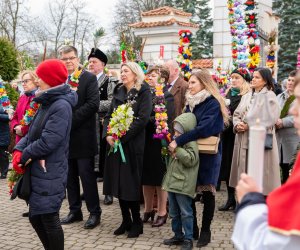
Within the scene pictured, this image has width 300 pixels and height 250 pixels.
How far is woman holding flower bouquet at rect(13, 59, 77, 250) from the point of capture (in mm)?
3939

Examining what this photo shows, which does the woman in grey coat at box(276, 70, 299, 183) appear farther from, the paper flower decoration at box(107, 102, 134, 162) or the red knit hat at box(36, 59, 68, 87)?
the red knit hat at box(36, 59, 68, 87)

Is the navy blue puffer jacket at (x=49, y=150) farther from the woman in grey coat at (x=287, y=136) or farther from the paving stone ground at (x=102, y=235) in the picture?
the woman in grey coat at (x=287, y=136)

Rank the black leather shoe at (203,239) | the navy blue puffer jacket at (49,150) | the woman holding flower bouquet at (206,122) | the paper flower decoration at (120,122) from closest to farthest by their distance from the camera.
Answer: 1. the navy blue puffer jacket at (49,150)
2. the woman holding flower bouquet at (206,122)
3. the black leather shoe at (203,239)
4. the paper flower decoration at (120,122)

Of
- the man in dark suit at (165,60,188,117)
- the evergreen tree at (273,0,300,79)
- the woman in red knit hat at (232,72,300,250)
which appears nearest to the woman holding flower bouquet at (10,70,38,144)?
the man in dark suit at (165,60,188,117)

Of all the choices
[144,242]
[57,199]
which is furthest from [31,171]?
[144,242]

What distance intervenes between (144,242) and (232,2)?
194 inches

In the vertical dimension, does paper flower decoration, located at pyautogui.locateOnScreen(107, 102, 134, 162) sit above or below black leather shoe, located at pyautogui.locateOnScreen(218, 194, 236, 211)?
above

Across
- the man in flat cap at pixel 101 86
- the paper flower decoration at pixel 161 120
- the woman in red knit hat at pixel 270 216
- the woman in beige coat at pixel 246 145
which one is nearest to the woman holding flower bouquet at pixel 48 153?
the paper flower decoration at pixel 161 120

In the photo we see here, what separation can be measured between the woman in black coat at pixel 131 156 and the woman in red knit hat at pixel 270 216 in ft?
11.2

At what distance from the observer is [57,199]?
400 cm

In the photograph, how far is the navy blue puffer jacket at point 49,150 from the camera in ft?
12.9

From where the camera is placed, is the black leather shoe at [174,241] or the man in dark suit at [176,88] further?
the man in dark suit at [176,88]

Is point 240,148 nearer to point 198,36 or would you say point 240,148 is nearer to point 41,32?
point 198,36

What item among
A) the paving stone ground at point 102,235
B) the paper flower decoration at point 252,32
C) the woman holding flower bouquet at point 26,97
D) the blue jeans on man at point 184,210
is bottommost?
the paving stone ground at point 102,235
